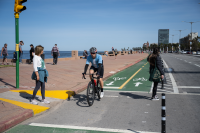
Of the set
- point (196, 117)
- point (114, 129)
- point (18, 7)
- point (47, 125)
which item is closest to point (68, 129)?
point (47, 125)

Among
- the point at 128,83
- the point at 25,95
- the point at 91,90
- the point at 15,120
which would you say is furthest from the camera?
the point at 128,83

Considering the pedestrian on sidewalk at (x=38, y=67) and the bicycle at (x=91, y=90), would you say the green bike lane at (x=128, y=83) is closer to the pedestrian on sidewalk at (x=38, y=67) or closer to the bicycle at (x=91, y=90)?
the bicycle at (x=91, y=90)

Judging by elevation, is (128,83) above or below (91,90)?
below

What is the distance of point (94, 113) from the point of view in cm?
552

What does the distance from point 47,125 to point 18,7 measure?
16.4ft

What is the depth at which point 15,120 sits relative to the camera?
4.62m

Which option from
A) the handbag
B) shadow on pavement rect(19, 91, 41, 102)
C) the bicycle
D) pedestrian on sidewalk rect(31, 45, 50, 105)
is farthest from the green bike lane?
pedestrian on sidewalk rect(31, 45, 50, 105)

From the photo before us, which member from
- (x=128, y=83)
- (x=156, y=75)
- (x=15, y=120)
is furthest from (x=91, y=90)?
(x=128, y=83)

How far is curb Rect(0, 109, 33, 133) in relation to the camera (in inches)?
169

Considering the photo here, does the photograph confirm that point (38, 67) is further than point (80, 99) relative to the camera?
No

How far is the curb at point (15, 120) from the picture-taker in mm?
4293

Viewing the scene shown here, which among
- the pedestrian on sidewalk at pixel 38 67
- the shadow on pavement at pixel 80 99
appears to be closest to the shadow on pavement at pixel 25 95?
the pedestrian on sidewalk at pixel 38 67

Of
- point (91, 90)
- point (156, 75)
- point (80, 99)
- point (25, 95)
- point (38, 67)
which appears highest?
point (38, 67)

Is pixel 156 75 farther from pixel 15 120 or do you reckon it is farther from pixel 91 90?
pixel 15 120
